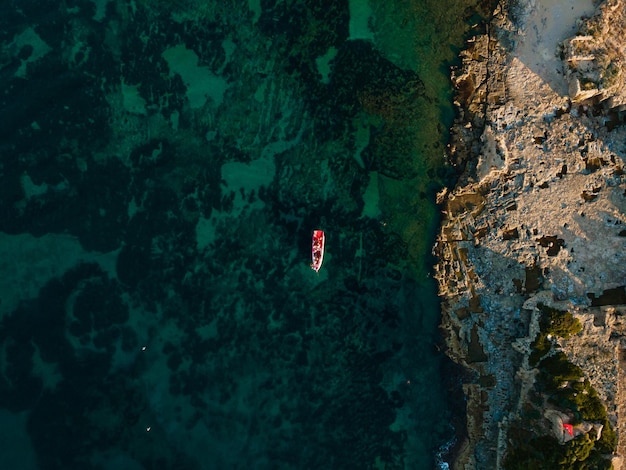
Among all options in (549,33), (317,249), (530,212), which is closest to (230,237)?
(317,249)

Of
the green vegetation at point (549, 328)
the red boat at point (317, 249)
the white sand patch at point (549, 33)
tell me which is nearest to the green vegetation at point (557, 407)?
the green vegetation at point (549, 328)

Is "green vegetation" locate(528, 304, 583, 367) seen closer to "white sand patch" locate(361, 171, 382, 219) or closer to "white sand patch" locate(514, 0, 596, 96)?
"white sand patch" locate(361, 171, 382, 219)

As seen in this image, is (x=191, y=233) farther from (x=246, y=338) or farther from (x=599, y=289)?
(x=599, y=289)

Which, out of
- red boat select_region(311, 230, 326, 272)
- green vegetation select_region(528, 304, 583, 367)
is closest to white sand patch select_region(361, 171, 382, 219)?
red boat select_region(311, 230, 326, 272)

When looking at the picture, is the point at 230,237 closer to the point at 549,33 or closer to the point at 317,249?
the point at 317,249

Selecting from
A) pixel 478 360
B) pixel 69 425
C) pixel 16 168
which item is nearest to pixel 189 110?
pixel 16 168

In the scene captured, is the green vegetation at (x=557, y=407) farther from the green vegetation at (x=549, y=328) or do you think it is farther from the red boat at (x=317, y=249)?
the red boat at (x=317, y=249)
